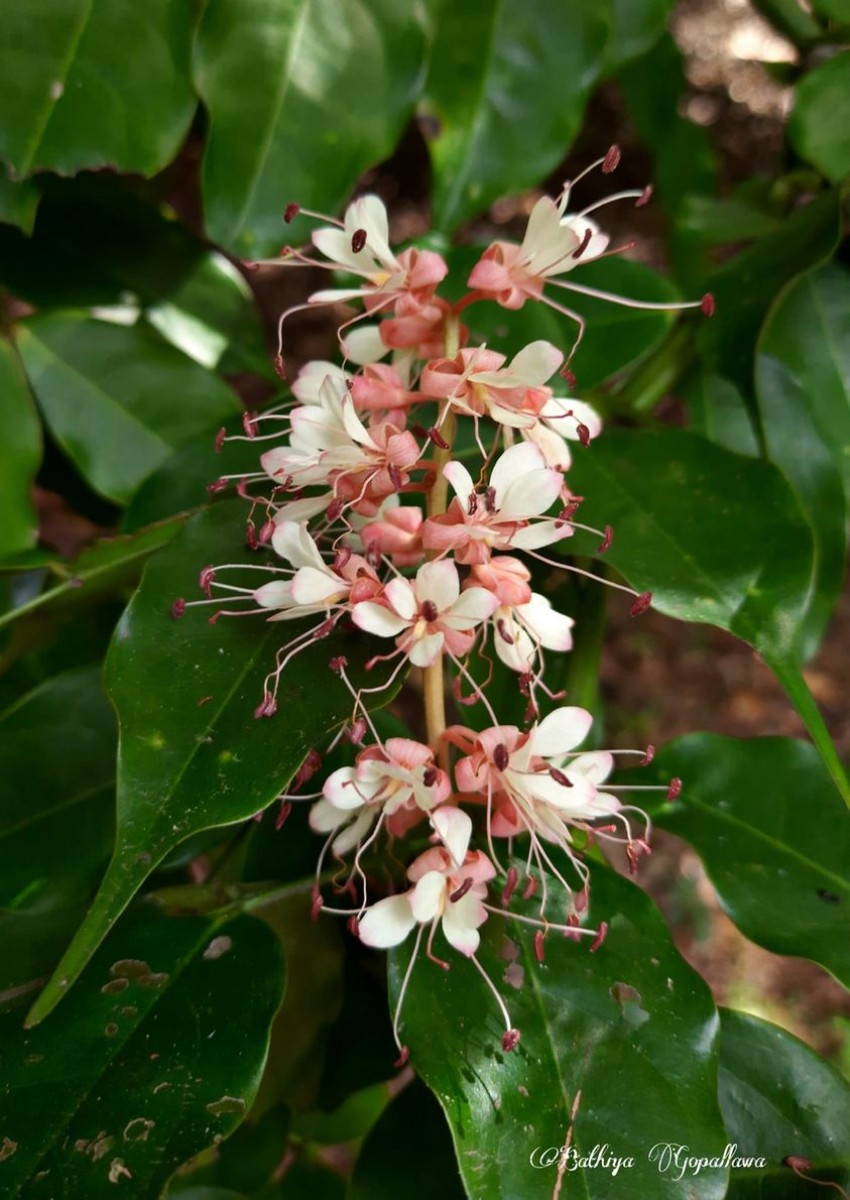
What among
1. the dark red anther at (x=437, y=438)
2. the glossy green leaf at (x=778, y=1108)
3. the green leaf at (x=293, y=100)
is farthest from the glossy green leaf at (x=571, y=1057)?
the green leaf at (x=293, y=100)

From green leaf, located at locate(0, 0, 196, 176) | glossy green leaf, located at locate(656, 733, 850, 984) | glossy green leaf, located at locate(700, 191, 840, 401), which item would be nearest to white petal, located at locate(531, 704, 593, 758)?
glossy green leaf, located at locate(656, 733, 850, 984)

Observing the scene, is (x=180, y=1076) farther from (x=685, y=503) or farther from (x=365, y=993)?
(x=685, y=503)

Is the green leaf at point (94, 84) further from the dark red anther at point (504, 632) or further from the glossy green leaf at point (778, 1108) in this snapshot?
the glossy green leaf at point (778, 1108)

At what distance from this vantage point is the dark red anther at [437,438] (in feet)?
1.39

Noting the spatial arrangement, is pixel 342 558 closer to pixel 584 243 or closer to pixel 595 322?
pixel 584 243

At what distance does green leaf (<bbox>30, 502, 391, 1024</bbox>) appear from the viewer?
38 cm

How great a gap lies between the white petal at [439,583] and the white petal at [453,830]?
0.09 metres

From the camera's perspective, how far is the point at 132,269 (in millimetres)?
763

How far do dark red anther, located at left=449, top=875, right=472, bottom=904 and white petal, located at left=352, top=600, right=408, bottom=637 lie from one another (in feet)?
0.39

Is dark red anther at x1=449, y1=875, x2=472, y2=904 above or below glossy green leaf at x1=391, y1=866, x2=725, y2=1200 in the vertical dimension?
above

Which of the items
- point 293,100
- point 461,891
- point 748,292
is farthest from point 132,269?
point 461,891

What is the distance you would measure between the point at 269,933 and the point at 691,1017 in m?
0.23

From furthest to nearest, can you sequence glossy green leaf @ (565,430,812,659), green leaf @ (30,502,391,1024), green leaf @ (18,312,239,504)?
1. green leaf @ (18,312,239,504)
2. glossy green leaf @ (565,430,812,659)
3. green leaf @ (30,502,391,1024)

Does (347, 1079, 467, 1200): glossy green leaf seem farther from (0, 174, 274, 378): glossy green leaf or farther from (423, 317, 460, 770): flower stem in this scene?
(0, 174, 274, 378): glossy green leaf
